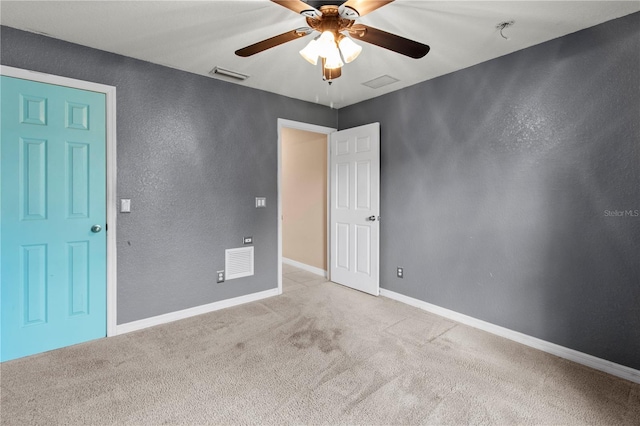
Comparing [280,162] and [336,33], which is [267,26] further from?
[280,162]

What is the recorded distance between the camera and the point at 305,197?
5.05 m

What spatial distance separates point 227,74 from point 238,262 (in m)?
1.96

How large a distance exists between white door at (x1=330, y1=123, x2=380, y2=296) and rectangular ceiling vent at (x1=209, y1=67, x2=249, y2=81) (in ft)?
4.81

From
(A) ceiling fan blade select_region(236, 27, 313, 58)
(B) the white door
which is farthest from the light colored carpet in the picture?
(A) ceiling fan blade select_region(236, 27, 313, 58)

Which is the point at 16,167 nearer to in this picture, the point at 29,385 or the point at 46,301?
the point at 46,301

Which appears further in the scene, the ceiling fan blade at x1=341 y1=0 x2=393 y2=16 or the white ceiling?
the white ceiling

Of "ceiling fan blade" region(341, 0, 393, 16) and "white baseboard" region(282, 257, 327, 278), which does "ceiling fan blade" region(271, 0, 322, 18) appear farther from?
"white baseboard" region(282, 257, 327, 278)

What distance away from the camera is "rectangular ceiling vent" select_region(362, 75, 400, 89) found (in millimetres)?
3209

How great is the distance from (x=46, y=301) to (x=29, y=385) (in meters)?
0.65

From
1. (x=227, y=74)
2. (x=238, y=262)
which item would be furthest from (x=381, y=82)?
(x=238, y=262)

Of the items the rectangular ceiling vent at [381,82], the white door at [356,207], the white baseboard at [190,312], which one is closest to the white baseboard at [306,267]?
the white door at [356,207]

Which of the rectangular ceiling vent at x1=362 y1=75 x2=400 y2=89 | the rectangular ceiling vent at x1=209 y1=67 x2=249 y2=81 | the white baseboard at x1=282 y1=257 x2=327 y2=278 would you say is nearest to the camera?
the rectangular ceiling vent at x1=209 y1=67 x2=249 y2=81

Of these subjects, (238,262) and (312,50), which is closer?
(312,50)

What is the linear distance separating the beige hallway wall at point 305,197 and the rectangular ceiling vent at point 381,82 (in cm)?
132
